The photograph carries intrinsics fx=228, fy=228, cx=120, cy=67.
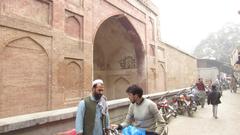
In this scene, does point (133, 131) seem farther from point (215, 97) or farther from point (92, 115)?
point (215, 97)

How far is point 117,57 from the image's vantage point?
53.5 ft

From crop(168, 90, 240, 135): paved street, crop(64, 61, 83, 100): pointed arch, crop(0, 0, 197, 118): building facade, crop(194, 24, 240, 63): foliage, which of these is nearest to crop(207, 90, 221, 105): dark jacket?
crop(168, 90, 240, 135): paved street

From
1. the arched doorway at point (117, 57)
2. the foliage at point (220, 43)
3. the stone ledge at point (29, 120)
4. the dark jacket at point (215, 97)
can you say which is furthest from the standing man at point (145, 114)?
the foliage at point (220, 43)

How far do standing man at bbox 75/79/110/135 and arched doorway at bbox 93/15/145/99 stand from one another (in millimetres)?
10483

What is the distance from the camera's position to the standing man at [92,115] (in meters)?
2.69

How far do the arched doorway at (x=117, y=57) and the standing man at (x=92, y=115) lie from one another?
34.4 ft

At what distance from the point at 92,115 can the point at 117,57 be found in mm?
13632

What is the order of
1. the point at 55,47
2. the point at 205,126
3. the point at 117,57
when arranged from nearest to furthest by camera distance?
the point at 205,126
the point at 55,47
the point at 117,57

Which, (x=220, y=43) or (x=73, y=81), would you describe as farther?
(x=220, y=43)

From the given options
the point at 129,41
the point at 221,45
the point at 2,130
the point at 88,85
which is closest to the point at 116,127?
the point at 2,130

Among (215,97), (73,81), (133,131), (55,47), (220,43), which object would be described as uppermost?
(220,43)

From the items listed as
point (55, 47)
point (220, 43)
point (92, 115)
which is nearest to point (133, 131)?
point (92, 115)

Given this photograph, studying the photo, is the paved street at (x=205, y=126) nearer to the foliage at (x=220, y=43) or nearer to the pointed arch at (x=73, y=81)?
the pointed arch at (x=73, y=81)

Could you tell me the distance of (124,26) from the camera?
13.0 m
